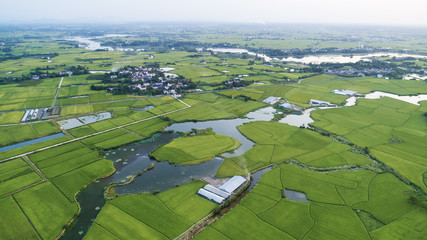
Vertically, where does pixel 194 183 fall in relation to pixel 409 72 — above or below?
below

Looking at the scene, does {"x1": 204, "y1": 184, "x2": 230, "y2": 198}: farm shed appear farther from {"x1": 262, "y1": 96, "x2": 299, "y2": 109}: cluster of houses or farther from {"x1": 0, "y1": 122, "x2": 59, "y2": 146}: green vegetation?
{"x1": 262, "y1": 96, "x2": 299, "y2": 109}: cluster of houses

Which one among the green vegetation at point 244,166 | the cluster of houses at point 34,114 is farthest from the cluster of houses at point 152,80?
the cluster of houses at point 34,114

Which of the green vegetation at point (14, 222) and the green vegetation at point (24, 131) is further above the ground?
the green vegetation at point (24, 131)

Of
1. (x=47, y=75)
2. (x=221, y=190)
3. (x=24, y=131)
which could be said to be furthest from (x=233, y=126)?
(x=47, y=75)

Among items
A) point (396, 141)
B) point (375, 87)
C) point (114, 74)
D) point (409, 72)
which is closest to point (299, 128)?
point (396, 141)

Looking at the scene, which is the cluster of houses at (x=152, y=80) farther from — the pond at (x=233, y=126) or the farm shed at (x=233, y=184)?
the farm shed at (x=233, y=184)

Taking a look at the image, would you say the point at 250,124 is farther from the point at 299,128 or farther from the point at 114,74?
the point at 114,74
